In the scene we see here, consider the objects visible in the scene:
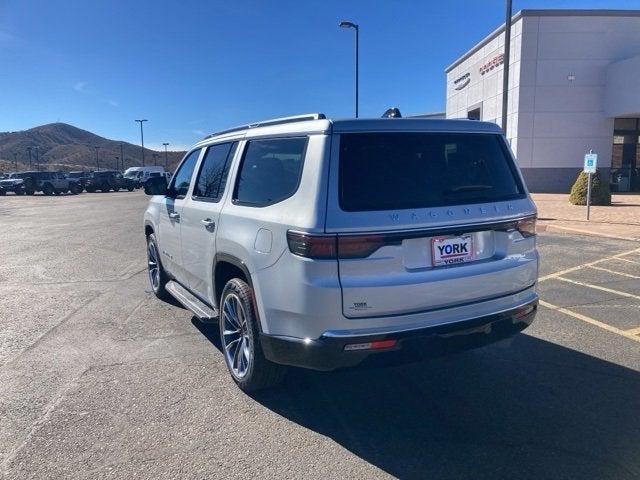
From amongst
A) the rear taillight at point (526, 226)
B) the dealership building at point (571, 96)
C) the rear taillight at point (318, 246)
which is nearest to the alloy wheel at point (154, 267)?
the rear taillight at point (318, 246)

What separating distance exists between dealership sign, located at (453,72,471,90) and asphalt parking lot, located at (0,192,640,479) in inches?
1068

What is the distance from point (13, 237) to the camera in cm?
1303

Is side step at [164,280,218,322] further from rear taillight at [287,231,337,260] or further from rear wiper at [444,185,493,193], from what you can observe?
rear wiper at [444,185,493,193]

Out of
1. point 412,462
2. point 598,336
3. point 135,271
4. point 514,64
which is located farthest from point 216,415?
point 514,64

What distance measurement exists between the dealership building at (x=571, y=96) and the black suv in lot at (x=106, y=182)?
108 feet

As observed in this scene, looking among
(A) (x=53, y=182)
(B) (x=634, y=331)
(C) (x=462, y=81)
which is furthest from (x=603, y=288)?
(A) (x=53, y=182)

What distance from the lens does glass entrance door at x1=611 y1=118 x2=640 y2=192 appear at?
2527 cm

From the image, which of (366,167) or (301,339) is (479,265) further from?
(301,339)

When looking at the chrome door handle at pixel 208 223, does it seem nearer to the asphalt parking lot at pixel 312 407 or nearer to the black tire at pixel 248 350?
the black tire at pixel 248 350

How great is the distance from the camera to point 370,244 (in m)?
2.95

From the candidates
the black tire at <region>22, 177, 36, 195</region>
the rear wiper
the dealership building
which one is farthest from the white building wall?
the black tire at <region>22, 177, 36, 195</region>

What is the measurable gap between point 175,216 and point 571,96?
2427 cm

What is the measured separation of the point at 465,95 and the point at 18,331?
30.1 meters

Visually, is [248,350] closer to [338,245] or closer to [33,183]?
[338,245]
